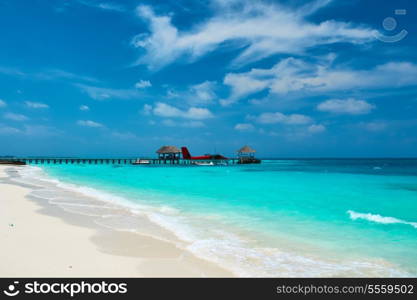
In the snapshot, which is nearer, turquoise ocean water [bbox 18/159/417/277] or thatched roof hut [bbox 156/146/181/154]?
turquoise ocean water [bbox 18/159/417/277]

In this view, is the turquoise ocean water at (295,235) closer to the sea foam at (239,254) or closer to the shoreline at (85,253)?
the sea foam at (239,254)

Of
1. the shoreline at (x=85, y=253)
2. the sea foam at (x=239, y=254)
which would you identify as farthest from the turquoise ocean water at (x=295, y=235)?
the shoreline at (x=85, y=253)

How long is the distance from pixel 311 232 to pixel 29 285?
21.1 feet

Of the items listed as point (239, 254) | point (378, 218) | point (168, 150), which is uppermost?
point (168, 150)

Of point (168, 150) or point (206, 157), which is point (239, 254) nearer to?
point (168, 150)

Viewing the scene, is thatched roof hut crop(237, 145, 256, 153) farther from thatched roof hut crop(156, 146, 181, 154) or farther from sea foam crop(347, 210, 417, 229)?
sea foam crop(347, 210, 417, 229)

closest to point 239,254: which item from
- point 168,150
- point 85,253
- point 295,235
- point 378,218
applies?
point 295,235

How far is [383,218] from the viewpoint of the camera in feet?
32.8

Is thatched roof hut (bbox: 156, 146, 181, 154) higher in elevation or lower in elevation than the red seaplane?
higher

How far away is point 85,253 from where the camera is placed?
16.8 feet

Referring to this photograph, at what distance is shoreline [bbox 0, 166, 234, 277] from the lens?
4301 mm

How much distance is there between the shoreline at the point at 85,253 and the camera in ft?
14.1

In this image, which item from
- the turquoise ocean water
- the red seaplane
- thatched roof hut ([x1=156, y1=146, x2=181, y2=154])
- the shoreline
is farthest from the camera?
the red seaplane

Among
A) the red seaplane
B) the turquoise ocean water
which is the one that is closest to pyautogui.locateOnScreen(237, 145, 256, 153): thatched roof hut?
the red seaplane
